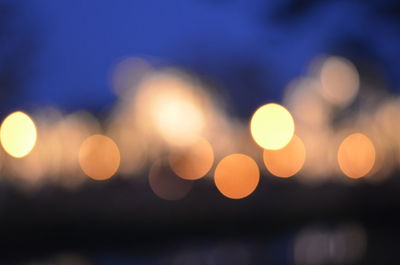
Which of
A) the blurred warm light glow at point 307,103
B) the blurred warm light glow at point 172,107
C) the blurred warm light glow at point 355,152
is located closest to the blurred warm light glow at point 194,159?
the blurred warm light glow at point 172,107

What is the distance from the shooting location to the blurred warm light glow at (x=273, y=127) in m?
32.4

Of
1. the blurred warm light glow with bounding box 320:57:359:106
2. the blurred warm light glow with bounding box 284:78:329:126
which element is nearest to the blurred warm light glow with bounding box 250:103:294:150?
the blurred warm light glow with bounding box 284:78:329:126

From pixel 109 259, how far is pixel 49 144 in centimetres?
3432

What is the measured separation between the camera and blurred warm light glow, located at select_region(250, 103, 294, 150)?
106ft

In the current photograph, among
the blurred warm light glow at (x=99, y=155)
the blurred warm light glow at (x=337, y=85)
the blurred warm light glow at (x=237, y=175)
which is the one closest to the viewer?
the blurred warm light glow at (x=237, y=175)

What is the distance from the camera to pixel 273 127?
3191 centimetres

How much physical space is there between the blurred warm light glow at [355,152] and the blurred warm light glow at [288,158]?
1.78 meters

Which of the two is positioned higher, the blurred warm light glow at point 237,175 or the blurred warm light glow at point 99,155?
the blurred warm light glow at point 99,155

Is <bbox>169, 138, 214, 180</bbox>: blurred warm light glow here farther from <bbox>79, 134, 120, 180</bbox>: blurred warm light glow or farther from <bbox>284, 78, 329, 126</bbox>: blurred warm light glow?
<bbox>284, 78, 329, 126</bbox>: blurred warm light glow

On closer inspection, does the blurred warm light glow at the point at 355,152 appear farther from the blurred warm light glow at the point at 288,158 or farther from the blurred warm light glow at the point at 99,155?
the blurred warm light glow at the point at 99,155

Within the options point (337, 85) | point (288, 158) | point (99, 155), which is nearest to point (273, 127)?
point (337, 85)

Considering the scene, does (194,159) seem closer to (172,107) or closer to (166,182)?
(172,107)

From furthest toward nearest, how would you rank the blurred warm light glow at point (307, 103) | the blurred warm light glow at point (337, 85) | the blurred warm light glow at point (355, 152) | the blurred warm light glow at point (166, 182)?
1. the blurred warm light glow at point (307, 103)
2. the blurred warm light glow at point (337, 85)
3. the blurred warm light glow at point (355, 152)
4. the blurred warm light glow at point (166, 182)

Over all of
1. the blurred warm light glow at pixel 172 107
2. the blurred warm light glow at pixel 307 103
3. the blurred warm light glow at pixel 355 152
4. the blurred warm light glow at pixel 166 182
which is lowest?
the blurred warm light glow at pixel 166 182
